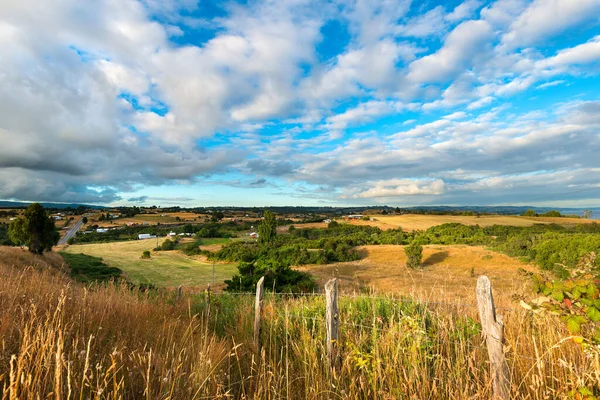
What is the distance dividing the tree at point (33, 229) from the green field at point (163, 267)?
726 centimetres

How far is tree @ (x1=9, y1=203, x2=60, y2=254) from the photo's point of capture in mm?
24391

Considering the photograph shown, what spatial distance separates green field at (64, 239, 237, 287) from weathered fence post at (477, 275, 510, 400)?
23.1 meters

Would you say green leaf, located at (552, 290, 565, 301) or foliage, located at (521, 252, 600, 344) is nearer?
foliage, located at (521, 252, 600, 344)

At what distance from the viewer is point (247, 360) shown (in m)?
4.06

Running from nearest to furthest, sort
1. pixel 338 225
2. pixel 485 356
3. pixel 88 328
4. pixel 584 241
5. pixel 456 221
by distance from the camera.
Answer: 1. pixel 88 328
2. pixel 485 356
3. pixel 584 241
4. pixel 456 221
5. pixel 338 225

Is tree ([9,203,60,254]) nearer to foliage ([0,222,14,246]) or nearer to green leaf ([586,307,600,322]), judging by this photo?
foliage ([0,222,14,246])

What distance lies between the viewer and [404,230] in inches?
2275

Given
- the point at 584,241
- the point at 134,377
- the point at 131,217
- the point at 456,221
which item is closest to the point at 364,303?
the point at 134,377

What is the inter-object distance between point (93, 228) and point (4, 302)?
102723 mm

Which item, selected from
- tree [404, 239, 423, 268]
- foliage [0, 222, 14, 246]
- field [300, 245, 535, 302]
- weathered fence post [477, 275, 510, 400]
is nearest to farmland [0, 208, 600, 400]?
weathered fence post [477, 275, 510, 400]

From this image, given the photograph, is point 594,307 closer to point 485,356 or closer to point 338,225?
point 485,356

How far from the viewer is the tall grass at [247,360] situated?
7.88 feet

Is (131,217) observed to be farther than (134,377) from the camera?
Yes

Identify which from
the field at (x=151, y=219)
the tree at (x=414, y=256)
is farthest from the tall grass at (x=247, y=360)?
the field at (x=151, y=219)
